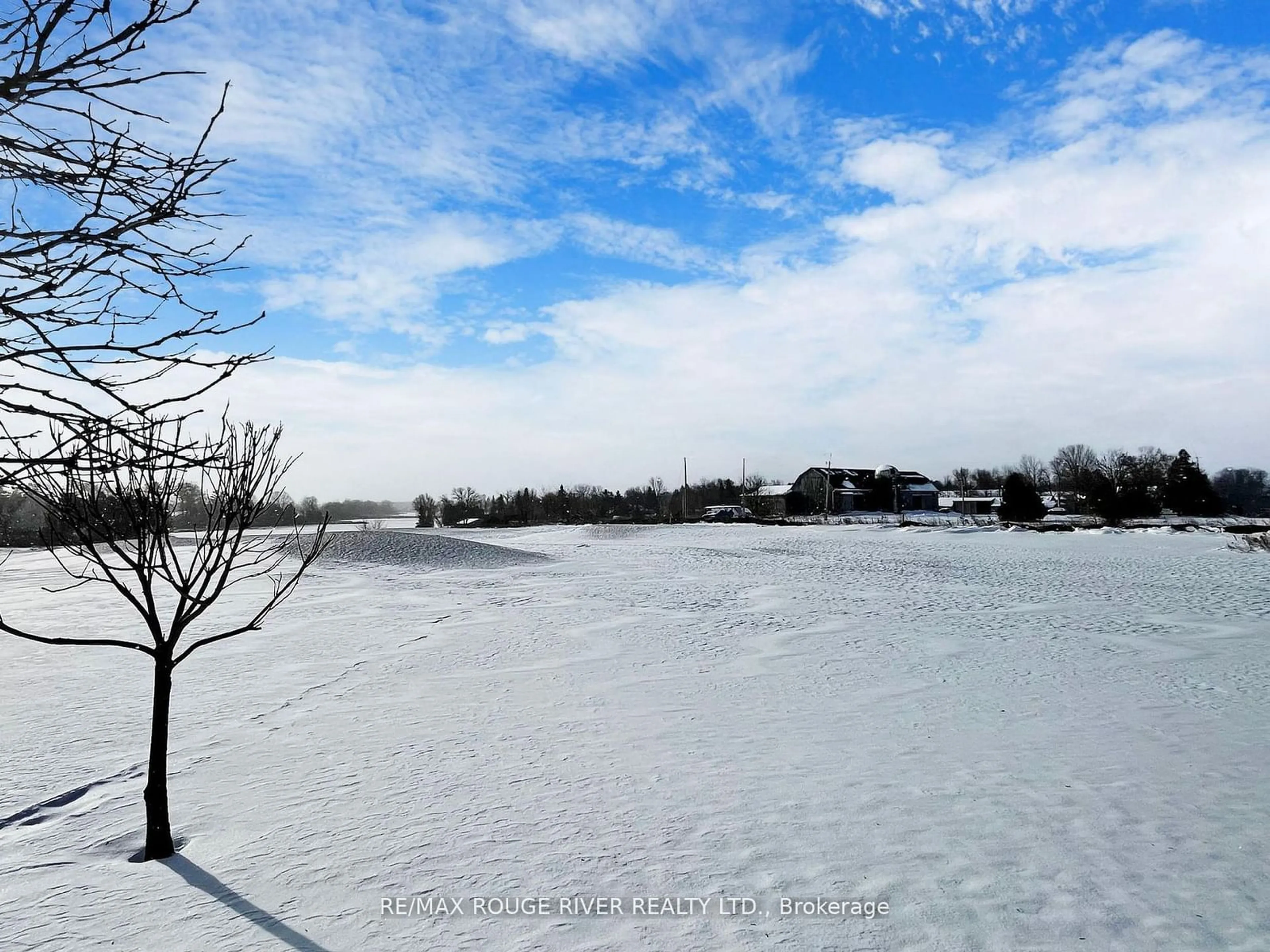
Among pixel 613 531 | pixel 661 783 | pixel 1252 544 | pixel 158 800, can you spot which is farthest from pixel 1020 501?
pixel 158 800

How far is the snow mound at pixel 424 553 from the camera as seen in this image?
26.9 meters

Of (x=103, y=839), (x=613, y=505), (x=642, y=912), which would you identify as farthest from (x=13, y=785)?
(x=613, y=505)

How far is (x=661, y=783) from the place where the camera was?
243 inches

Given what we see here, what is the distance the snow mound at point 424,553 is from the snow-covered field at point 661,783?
1237cm

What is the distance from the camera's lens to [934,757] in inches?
268

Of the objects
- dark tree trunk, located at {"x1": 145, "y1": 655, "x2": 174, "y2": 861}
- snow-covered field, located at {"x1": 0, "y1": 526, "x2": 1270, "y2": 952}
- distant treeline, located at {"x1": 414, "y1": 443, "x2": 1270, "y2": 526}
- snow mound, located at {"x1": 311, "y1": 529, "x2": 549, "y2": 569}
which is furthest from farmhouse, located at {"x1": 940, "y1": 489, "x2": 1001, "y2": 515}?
dark tree trunk, located at {"x1": 145, "y1": 655, "x2": 174, "y2": 861}

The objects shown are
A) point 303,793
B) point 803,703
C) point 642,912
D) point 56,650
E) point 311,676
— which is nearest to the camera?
point 642,912

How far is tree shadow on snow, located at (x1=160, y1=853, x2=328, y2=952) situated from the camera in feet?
13.0

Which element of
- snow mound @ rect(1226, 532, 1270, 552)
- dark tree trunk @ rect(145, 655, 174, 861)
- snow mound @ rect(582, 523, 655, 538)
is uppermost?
snow mound @ rect(582, 523, 655, 538)

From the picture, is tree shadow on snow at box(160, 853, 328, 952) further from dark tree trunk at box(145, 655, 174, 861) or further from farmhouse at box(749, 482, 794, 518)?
farmhouse at box(749, 482, 794, 518)

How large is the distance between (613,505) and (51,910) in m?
85.6

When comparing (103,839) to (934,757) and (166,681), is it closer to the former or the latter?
(166,681)

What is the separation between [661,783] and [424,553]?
2363cm

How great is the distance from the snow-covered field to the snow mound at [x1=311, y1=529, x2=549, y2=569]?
40.6 ft
